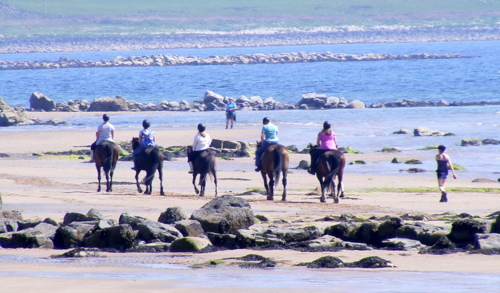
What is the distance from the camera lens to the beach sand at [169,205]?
11531 mm

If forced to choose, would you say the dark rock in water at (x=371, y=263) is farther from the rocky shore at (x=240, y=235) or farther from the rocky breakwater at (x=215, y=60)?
the rocky breakwater at (x=215, y=60)

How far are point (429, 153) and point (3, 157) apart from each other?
50.3 ft

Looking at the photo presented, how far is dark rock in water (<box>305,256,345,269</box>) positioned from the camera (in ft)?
40.0

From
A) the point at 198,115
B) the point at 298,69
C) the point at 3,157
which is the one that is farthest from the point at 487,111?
the point at 298,69

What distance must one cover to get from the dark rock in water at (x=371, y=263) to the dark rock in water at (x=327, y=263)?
12 cm

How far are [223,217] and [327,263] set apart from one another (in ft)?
10.9

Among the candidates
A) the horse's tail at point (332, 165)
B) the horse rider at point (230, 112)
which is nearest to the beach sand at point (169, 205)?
the horse's tail at point (332, 165)

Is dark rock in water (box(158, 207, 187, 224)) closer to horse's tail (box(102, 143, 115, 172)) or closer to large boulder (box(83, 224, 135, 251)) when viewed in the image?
large boulder (box(83, 224, 135, 251))

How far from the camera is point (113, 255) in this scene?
1342 centimetres

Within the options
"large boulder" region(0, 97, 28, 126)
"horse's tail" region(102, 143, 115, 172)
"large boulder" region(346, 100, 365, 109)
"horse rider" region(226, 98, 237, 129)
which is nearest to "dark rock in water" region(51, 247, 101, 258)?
"horse's tail" region(102, 143, 115, 172)

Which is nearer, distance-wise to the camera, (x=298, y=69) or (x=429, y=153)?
(x=429, y=153)

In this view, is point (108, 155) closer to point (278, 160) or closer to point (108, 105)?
point (278, 160)

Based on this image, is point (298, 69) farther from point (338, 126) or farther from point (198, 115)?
point (338, 126)

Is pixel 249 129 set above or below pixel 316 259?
above
